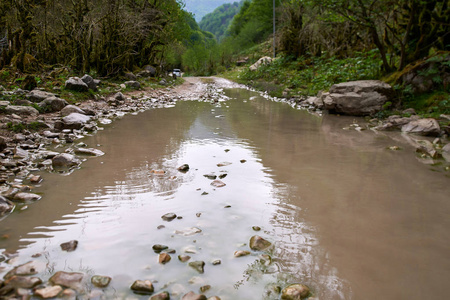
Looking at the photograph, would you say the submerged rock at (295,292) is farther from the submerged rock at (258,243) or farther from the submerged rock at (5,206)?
the submerged rock at (5,206)

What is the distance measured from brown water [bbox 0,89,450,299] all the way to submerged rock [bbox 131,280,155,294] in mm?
41

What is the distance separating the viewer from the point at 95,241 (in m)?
2.42

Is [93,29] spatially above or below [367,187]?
above

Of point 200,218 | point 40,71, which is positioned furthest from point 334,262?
point 40,71

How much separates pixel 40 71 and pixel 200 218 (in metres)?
11.2

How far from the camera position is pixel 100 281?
77.3 inches

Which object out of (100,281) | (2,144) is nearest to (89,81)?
(2,144)

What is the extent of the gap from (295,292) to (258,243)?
Result: 0.56m

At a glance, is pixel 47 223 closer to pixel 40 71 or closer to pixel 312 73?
pixel 40 71

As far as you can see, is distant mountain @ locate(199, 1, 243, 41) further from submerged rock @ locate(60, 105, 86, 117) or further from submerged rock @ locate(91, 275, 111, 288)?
submerged rock @ locate(91, 275, 111, 288)

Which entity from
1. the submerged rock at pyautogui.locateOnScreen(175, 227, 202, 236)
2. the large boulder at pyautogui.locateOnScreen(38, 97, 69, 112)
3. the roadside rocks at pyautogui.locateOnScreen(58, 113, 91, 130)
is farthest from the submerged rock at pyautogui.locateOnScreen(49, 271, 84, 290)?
the large boulder at pyautogui.locateOnScreen(38, 97, 69, 112)

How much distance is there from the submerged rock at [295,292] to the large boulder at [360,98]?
7.31 meters

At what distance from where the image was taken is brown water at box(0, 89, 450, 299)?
2.07m

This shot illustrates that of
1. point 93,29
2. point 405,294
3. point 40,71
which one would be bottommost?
point 405,294
